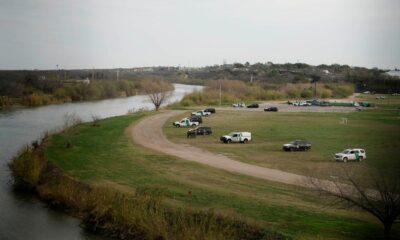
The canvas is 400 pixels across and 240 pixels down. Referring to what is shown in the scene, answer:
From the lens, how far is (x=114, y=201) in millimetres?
17234

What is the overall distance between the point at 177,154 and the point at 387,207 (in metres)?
15.7

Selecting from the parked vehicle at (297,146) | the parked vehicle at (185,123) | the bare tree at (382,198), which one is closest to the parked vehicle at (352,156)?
the parked vehicle at (297,146)

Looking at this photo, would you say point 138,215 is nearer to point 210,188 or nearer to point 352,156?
point 210,188

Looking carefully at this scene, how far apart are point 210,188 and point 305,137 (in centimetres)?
1517

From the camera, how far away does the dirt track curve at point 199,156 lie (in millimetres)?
21366

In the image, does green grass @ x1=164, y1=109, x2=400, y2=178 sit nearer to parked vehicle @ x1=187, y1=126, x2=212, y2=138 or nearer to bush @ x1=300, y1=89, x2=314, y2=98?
parked vehicle @ x1=187, y1=126, x2=212, y2=138

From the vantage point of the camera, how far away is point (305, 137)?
33.2m

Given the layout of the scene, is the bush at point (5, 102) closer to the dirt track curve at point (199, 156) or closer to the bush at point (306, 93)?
the dirt track curve at point (199, 156)

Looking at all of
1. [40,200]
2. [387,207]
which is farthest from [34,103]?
[387,207]


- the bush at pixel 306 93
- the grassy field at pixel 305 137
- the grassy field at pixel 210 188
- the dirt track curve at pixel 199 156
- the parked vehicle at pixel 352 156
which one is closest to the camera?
the grassy field at pixel 210 188

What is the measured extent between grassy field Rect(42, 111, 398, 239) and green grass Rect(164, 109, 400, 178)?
2.42 metres

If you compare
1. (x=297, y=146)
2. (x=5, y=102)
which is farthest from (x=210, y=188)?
(x=5, y=102)

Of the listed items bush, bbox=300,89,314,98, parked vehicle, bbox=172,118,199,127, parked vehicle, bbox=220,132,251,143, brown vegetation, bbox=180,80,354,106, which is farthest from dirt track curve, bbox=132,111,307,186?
bush, bbox=300,89,314,98

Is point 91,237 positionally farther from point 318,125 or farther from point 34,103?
point 34,103
